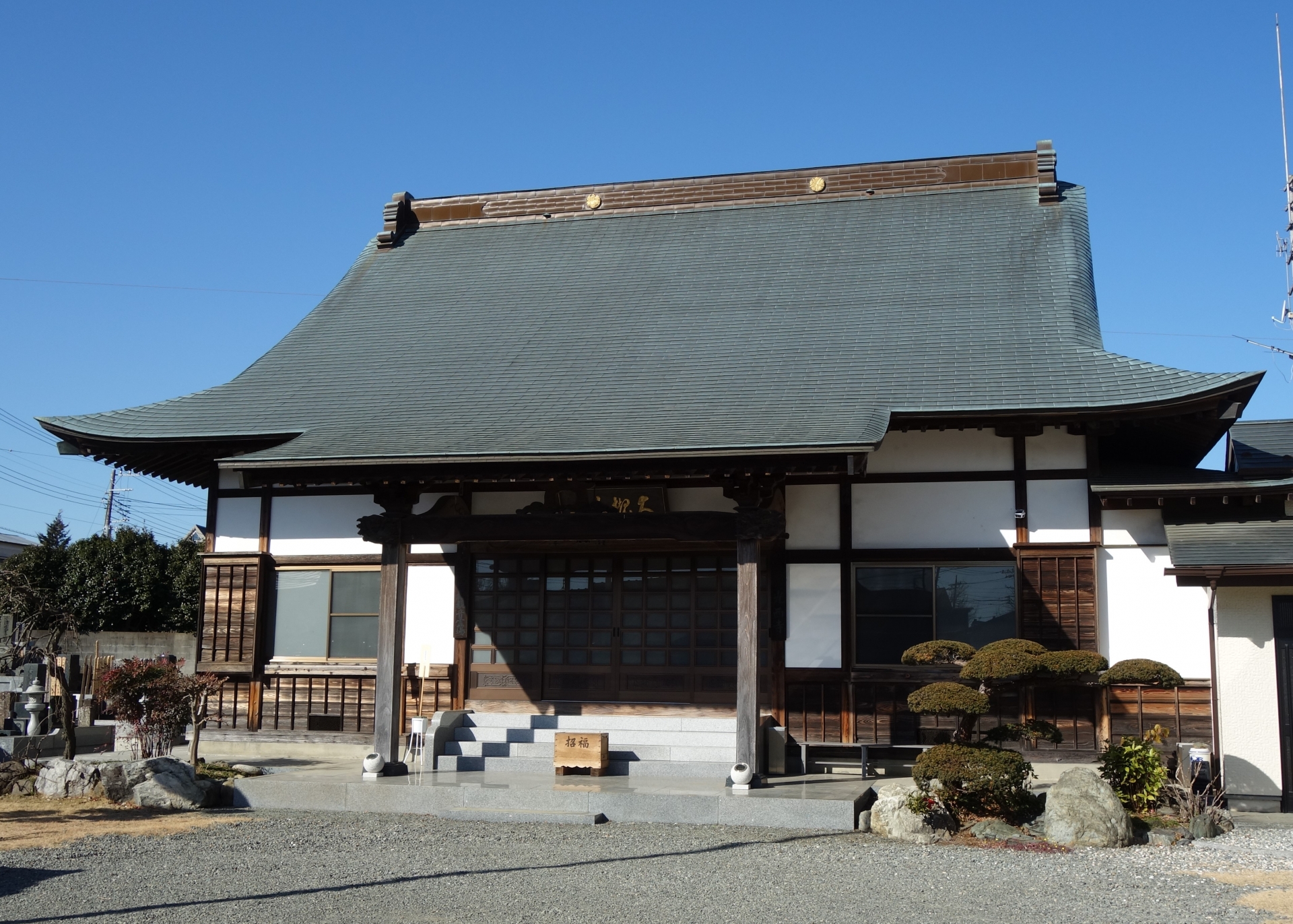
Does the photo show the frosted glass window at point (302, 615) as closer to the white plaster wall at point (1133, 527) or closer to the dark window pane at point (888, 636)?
the dark window pane at point (888, 636)

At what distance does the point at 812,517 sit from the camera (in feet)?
43.2

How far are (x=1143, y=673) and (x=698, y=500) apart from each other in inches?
192

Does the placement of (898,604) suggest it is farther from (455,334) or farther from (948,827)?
(455,334)

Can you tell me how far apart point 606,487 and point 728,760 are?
10.2 ft

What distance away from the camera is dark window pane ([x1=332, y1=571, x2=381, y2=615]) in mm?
14242

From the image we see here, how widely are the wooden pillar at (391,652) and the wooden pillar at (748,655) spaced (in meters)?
3.41

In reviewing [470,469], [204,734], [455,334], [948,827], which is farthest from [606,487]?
[204,734]

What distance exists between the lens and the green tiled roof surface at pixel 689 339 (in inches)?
476

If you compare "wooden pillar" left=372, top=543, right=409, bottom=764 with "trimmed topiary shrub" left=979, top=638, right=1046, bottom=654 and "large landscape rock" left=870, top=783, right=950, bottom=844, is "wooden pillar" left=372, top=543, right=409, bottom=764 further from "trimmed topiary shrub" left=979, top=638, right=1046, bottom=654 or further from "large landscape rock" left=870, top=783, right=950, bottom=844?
"trimmed topiary shrub" left=979, top=638, right=1046, bottom=654

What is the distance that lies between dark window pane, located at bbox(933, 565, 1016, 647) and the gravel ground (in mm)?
3401

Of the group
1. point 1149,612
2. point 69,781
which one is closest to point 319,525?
point 69,781

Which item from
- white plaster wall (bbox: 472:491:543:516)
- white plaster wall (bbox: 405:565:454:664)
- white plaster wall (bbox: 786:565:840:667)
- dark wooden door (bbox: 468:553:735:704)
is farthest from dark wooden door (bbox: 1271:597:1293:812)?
white plaster wall (bbox: 405:565:454:664)

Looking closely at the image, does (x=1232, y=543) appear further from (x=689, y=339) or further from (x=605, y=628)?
(x=605, y=628)

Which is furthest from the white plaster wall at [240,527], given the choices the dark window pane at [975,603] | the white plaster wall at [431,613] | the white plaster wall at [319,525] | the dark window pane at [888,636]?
the dark window pane at [975,603]
